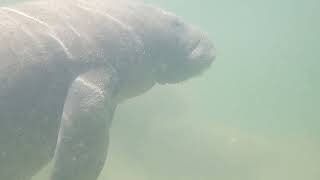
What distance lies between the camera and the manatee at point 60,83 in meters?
4.39

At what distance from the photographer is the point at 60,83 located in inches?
186

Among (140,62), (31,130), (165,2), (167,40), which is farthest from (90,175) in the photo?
(165,2)

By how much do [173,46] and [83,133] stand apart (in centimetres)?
286

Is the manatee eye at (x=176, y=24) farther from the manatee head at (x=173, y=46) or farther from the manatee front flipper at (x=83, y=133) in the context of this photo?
the manatee front flipper at (x=83, y=133)

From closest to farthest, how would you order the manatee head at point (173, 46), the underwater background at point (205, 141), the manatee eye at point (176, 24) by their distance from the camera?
the manatee head at point (173, 46), the manatee eye at point (176, 24), the underwater background at point (205, 141)

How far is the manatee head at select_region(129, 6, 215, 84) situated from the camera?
652 cm

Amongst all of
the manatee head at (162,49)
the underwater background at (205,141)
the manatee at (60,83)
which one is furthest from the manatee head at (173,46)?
the underwater background at (205,141)

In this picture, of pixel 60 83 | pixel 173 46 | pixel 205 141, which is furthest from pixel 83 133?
pixel 205 141

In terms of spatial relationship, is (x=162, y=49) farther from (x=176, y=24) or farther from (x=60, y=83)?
(x=60, y=83)

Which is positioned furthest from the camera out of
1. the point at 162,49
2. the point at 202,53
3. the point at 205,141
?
the point at 205,141

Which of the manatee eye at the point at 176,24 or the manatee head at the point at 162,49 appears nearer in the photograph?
the manatee head at the point at 162,49

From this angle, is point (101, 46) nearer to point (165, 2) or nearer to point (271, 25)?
point (165, 2)

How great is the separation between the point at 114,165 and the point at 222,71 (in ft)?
111

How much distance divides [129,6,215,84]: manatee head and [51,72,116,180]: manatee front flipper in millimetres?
1703
